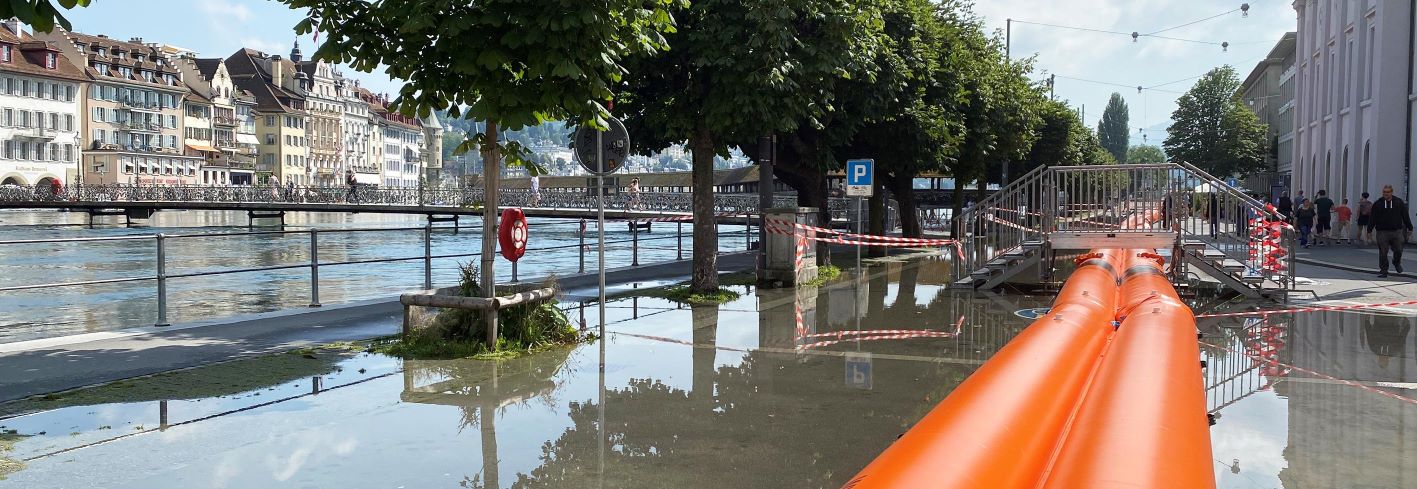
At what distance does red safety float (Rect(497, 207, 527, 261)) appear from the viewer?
11125 millimetres

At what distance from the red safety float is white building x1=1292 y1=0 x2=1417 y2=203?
31760 millimetres

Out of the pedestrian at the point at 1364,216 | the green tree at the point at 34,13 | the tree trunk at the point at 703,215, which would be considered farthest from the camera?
the pedestrian at the point at 1364,216

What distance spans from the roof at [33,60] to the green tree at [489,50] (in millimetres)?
99454

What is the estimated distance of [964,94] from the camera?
2933cm

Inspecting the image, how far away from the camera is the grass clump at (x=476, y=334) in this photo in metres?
10.2

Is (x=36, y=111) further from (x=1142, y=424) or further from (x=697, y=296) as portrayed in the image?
(x=1142, y=424)

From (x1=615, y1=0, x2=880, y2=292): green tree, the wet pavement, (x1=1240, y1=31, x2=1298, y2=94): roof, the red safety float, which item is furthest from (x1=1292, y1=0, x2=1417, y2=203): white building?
the red safety float

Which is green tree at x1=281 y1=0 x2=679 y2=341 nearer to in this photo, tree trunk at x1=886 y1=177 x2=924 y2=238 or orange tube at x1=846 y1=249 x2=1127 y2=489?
orange tube at x1=846 y1=249 x2=1127 y2=489

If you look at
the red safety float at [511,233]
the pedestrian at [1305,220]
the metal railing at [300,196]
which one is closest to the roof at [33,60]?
the metal railing at [300,196]

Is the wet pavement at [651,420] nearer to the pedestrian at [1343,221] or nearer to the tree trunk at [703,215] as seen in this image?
the tree trunk at [703,215]

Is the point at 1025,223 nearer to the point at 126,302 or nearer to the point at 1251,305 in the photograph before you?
the point at 1251,305

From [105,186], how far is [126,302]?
6950cm

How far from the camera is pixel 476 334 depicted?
10.4 metres

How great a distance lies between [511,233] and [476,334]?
3.89 feet
